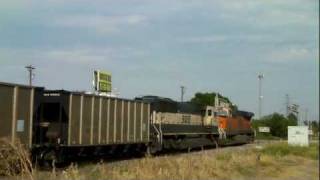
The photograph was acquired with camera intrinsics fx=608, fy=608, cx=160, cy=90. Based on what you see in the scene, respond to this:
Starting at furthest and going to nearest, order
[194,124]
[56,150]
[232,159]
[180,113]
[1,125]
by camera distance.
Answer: [194,124], [180,113], [232,159], [56,150], [1,125]

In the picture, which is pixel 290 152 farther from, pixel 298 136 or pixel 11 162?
pixel 11 162

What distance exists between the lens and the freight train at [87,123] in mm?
20453

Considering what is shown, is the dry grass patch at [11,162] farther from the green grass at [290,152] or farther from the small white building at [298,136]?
the small white building at [298,136]

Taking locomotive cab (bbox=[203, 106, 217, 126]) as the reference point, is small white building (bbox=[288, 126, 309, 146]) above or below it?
below

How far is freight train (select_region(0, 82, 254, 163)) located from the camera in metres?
20.5

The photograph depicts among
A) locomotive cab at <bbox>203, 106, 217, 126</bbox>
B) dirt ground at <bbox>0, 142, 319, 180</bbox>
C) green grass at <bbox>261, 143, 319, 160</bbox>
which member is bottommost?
dirt ground at <bbox>0, 142, 319, 180</bbox>

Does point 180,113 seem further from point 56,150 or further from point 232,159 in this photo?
point 56,150

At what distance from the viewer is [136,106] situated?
3139cm

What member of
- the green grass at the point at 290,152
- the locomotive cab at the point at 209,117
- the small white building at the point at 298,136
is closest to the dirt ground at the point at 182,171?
the green grass at the point at 290,152

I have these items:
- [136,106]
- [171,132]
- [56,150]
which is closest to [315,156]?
[171,132]

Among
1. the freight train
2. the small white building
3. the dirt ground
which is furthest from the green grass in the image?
the dirt ground

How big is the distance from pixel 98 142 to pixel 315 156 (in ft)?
48.1

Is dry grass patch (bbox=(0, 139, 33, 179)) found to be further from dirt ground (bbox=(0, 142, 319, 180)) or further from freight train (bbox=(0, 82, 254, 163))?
freight train (bbox=(0, 82, 254, 163))

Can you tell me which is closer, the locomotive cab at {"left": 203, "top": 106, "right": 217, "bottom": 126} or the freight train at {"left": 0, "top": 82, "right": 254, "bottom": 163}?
the freight train at {"left": 0, "top": 82, "right": 254, "bottom": 163}
